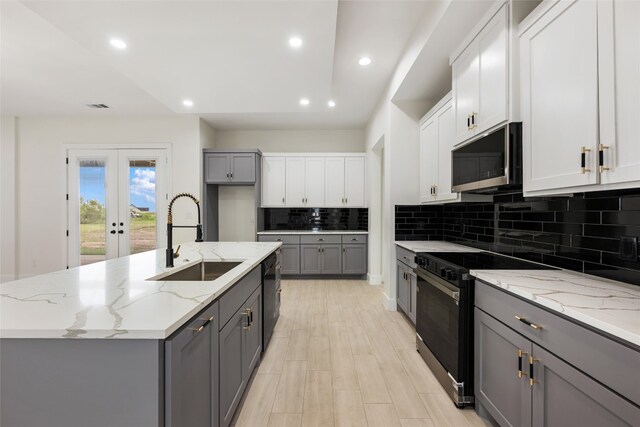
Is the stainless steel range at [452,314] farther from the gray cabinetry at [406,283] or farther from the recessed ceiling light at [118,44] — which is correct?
the recessed ceiling light at [118,44]

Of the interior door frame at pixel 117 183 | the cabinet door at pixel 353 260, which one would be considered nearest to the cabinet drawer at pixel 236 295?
the cabinet door at pixel 353 260

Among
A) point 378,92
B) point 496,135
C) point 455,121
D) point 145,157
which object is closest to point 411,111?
point 378,92

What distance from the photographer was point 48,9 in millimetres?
2023

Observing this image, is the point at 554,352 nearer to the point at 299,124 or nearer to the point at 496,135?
the point at 496,135

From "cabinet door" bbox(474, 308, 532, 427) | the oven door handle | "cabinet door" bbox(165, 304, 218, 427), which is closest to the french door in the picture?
"cabinet door" bbox(165, 304, 218, 427)

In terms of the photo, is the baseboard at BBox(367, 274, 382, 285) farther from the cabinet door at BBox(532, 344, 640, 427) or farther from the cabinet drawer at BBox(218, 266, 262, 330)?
the cabinet door at BBox(532, 344, 640, 427)

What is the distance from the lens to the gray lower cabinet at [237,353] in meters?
1.41

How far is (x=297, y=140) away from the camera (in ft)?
18.5

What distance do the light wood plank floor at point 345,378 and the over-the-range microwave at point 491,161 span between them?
1.46m

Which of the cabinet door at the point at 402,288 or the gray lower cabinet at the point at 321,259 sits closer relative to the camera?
the cabinet door at the point at 402,288

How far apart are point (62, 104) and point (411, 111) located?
533 centimetres

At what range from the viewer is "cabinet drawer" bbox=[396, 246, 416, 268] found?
287cm

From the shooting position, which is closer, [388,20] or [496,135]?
[496,135]

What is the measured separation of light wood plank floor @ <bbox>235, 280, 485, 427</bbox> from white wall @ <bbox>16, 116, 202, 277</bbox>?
126 inches
